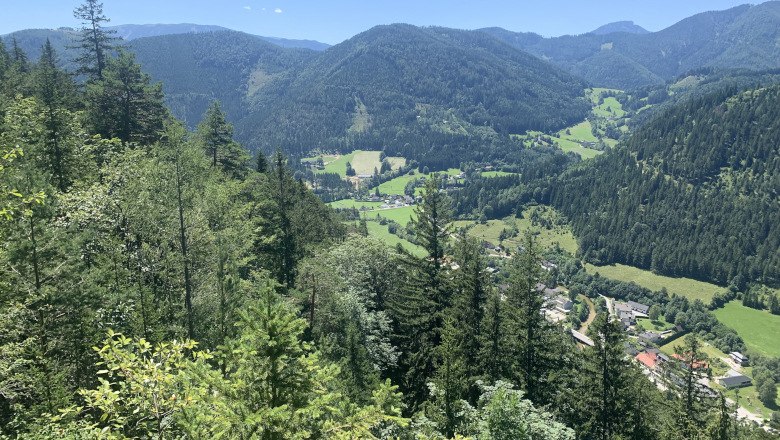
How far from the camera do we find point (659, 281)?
153125mm

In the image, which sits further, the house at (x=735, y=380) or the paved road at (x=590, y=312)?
the paved road at (x=590, y=312)

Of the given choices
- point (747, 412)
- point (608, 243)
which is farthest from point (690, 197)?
point (747, 412)

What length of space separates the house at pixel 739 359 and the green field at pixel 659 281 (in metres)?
32.5

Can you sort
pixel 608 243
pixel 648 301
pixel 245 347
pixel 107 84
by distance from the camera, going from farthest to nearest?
pixel 608 243
pixel 648 301
pixel 107 84
pixel 245 347

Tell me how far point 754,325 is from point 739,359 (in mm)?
27421

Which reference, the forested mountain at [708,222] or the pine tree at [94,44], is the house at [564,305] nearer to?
the forested mountain at [708,222]

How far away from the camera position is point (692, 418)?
3366 cm

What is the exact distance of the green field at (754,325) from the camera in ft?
370

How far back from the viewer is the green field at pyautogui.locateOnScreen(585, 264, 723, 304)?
470ft

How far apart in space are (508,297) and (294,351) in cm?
2757

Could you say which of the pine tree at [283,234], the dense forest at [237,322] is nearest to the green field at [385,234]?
the pine tree at [283,234]

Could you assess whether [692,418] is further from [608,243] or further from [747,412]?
[608,243]

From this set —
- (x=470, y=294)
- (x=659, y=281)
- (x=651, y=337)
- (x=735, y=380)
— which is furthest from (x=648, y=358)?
(x=470, y=294)

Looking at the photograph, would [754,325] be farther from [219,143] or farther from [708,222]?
[219,143]
